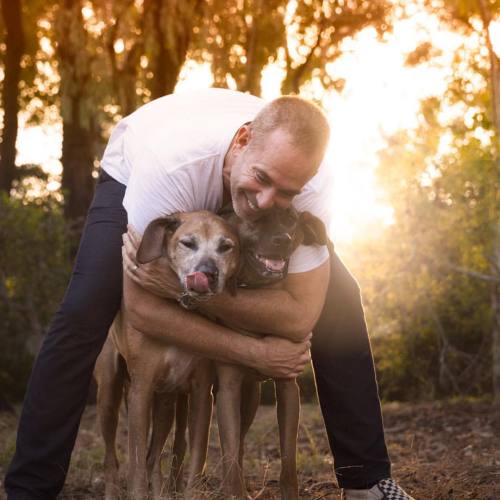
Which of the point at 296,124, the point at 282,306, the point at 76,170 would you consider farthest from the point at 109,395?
the point at 76,170

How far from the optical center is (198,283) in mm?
4109

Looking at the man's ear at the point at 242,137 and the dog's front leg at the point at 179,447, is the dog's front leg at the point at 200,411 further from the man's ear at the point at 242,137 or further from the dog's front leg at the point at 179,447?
the man's ear at the point at 242,137

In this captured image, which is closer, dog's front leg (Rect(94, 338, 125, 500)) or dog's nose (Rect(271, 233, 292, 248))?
dog's nose (Rect(271, 233, 292, 248))

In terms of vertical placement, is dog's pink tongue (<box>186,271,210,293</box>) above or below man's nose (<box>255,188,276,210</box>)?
below

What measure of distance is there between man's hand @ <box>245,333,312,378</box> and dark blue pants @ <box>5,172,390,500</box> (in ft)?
0.80

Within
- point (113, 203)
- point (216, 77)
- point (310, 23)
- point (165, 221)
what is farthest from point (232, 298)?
point (310, 23)

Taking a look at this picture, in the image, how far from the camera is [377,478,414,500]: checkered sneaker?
4.24 metres

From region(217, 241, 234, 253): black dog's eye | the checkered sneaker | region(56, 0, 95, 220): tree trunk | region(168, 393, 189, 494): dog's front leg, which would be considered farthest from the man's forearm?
region(56, 0, 95, 220): tree trunk

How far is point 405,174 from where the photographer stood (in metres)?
9.11

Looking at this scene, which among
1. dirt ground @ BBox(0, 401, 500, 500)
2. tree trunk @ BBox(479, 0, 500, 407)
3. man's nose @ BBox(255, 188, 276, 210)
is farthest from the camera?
tree trunk @ BBox(479, 0, 500, 407)

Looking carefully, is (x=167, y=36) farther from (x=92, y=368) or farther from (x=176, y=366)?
(x=92, y=368)

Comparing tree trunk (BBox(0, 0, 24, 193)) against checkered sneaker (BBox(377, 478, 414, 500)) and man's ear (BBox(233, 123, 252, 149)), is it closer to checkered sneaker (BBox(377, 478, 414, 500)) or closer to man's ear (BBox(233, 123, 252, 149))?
man's ear (BBox(233, 123, 252, 149))

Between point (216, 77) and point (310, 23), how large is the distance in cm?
178

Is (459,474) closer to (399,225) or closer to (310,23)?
(399,225)
